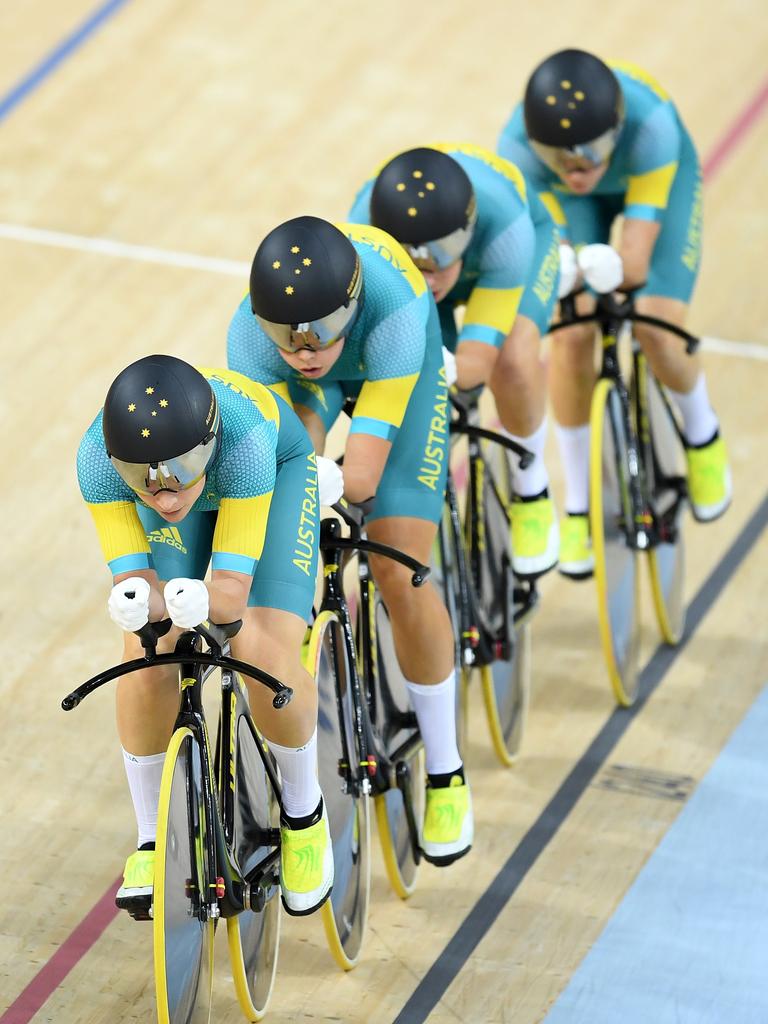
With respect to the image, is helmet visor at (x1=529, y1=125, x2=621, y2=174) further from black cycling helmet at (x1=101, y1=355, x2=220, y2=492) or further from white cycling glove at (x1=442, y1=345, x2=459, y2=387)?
black cycling helmet at (x1=101, y1=355, x2=220, y2=492)

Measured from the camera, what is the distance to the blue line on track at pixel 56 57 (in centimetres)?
791

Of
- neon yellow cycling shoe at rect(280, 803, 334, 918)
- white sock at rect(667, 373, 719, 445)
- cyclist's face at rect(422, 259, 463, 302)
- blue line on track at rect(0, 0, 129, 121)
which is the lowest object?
blue line on track at rect(0, 0, 129, 121)

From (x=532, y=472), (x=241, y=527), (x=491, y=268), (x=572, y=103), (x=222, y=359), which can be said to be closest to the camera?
(x=241, y=527)

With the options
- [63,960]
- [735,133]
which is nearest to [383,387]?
[63,960]

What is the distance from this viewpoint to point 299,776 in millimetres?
→ 3600

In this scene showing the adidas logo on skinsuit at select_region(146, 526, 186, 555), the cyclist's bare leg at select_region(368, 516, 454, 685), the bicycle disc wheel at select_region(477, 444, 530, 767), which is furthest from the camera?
the bicycle disc wheel at select_region(477, 444, 530, 767)

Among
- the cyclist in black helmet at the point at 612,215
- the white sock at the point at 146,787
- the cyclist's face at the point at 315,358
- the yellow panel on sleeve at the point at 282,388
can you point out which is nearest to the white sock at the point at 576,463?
the cyclist in black helmet at the point at 612,215

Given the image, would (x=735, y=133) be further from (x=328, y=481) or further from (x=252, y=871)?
(x=252, y=871)

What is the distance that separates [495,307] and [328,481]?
3.03 feet

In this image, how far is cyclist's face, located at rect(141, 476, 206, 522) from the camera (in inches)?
127

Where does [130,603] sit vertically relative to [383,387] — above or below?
below

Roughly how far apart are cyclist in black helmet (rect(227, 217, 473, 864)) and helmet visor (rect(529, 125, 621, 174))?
83 centimetres

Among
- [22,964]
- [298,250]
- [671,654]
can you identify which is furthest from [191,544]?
[671,654]

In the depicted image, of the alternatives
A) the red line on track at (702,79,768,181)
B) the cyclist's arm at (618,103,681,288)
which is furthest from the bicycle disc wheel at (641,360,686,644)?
the red line on track at (702,79,768,181)
